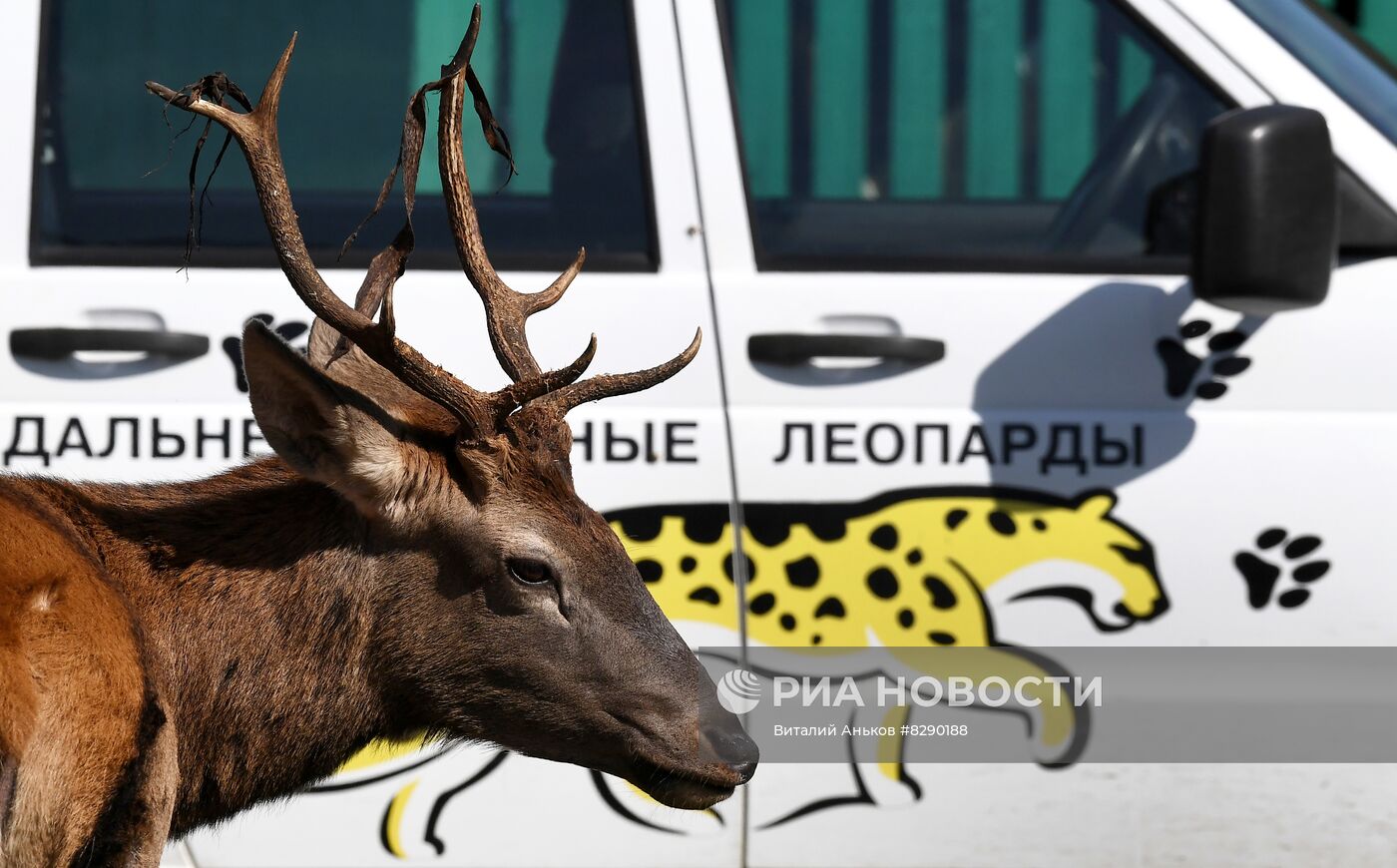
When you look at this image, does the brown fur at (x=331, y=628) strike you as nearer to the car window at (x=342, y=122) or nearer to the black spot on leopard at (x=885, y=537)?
the black spot on leopard at (x=885, y=537)

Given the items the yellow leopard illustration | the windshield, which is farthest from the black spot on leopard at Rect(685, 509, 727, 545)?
the windshield

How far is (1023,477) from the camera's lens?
10.7 ft

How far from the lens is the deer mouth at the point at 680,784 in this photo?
2.51m

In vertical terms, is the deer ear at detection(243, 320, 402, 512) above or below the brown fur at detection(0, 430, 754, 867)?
above

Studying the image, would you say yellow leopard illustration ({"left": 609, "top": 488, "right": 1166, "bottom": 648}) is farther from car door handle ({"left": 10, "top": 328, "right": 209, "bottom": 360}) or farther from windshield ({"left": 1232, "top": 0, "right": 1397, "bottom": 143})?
windshield ({"left": 1232, "top": 0, "right": 1397, "bottom": 143})

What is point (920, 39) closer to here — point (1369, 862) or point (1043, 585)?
point (1043, 585)

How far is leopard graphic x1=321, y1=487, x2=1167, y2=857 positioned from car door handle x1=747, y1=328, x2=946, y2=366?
29 centimetres

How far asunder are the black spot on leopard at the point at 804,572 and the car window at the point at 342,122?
2.32 ft

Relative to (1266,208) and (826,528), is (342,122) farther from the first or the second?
(1266,208)

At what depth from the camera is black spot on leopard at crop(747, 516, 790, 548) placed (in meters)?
3.23

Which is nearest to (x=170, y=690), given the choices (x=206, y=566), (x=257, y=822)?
(x=206, y=566)

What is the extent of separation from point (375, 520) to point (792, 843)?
47.0 inches

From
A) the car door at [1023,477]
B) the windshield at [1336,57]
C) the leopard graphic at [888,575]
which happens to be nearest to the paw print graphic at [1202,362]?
the car door at [1023,477]

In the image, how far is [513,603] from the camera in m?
2.53
